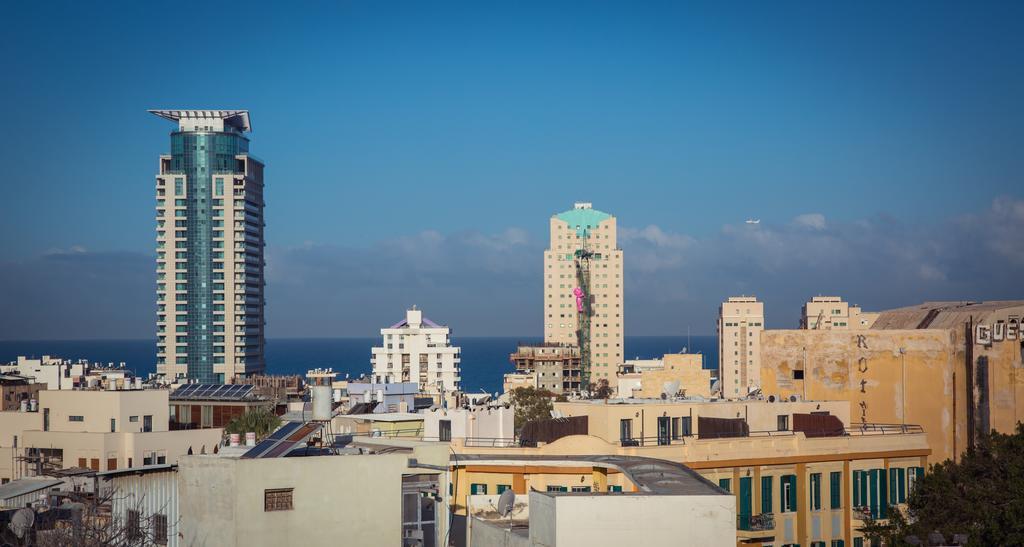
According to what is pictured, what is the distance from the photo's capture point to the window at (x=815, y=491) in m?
35.0

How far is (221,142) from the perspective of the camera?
642 feet

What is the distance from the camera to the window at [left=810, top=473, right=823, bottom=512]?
35.0 m

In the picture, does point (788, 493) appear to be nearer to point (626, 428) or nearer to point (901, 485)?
point (901, 485)

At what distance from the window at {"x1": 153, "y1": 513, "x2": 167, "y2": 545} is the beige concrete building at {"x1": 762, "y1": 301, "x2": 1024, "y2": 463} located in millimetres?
27276

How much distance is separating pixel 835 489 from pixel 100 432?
84.2 feet

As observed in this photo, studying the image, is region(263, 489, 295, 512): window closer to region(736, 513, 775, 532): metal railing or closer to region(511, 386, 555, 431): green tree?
region(736, 513, 775, 532): metal railing

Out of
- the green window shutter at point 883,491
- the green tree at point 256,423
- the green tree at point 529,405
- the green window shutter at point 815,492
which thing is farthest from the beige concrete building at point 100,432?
the green window shutter at point 883,491

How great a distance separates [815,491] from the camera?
1384 inches

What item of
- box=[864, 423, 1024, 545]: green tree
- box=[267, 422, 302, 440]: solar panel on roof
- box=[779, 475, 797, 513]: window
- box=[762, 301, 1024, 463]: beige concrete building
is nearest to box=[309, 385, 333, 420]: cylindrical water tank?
box=[267, 422, 302, 440]: solar panel on roof

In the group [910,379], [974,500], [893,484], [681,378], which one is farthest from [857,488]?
[681,378]

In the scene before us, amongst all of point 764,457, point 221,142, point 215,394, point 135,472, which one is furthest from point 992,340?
point 221,142

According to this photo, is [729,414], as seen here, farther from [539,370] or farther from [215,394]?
[539,370]

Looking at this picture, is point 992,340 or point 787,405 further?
point 992,340

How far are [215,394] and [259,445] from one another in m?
46.8
